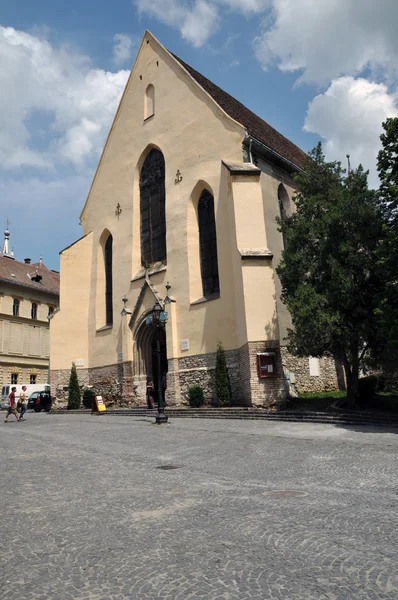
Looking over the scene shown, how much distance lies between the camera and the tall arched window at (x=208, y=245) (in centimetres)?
2264

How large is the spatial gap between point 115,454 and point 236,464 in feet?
9.28

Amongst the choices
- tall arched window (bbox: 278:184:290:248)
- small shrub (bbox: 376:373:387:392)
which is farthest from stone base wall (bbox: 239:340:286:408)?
small shrub (bbox: 376:373:387:392)

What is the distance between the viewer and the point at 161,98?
1041 inches

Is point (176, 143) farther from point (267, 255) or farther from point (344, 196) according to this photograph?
point (344, 196)

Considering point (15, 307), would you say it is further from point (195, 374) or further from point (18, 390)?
point (195, 374)

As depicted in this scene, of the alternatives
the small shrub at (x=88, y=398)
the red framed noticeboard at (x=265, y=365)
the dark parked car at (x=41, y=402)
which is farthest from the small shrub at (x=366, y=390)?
the dark parked car at (x=41, y=402)

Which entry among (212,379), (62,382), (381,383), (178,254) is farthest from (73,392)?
(381,383)

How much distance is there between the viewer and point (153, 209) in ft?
86.0

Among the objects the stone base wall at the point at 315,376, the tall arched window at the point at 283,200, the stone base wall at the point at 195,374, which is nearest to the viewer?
the stone base wall at the point at 195,374

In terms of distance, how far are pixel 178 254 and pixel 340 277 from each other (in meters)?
10.2

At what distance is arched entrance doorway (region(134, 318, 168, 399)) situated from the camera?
25000 millimetres

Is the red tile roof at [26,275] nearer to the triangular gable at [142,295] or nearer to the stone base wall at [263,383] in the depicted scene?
the triangular gable at [142,295]

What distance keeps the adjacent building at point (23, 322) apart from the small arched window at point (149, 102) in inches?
941

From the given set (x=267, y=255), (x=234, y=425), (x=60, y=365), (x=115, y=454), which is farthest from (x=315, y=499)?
(x=60, y=365)
